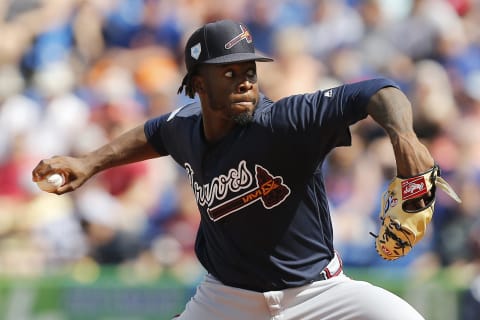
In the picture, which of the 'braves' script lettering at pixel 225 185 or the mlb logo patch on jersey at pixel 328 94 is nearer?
the mlb logo patch on jersey at pixel 328 94

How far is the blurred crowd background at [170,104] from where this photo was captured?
883cm

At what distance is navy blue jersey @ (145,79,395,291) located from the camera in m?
4.61

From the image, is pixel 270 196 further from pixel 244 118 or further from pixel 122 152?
pixel 122 152

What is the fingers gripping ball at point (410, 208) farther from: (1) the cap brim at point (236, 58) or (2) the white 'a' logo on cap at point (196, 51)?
(2) the white 'a' logo on cap at point (196, 51)

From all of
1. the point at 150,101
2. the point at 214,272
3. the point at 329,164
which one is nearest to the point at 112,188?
the point at 150,101

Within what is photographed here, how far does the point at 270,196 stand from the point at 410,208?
876 millimetres

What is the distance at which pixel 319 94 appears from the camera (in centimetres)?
455

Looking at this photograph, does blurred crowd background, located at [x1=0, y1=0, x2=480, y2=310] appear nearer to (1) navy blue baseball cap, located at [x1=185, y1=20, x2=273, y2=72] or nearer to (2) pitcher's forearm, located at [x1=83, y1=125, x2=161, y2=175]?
(2) pitcher's forearm, located at [x1=83, y1=125, x2=161, y2=175]

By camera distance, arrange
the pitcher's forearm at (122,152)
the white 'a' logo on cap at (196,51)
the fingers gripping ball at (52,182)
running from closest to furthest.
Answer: the white 'a' logo on cap at (196,51)
the fingers gripping ball at (52,182)
the pitcher's forearm at (122,152)

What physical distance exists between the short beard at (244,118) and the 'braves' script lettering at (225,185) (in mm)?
191

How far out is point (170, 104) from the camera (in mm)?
10375

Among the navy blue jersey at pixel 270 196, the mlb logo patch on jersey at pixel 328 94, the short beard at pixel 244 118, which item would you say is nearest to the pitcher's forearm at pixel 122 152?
the navy blue jersey at pixel 270 196

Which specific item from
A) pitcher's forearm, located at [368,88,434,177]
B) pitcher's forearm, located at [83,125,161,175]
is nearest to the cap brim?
pitcher's forearm, located at [368,88,434,177]

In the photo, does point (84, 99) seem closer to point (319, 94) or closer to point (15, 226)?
point (15, 226)
